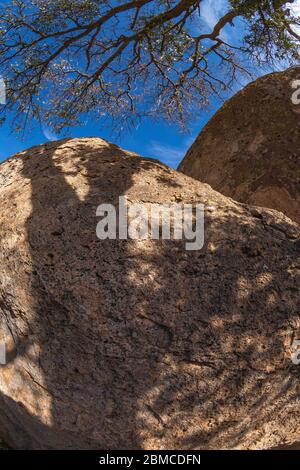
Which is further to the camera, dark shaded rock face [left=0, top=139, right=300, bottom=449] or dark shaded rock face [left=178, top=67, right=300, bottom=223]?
dark shaded rock face [left=178, top=67, right=300, bottom=223]

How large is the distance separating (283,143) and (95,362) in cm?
410

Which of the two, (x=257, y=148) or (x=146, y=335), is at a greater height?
(x=257, y=148)

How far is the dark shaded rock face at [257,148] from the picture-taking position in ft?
19.4

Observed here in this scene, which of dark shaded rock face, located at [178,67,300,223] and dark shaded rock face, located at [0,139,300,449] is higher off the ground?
dark shaded rock face, located at [178,67,300,223]

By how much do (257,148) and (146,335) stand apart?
384cm

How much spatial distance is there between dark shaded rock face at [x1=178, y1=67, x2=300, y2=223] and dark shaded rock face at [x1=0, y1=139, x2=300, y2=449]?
7.97 ft

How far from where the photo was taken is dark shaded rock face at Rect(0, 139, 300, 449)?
3.20 meters

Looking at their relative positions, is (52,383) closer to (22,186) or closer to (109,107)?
(22,186)

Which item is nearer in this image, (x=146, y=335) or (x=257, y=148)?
(x=146, y=335)

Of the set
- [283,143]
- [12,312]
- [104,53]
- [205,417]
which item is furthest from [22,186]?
[104,53]

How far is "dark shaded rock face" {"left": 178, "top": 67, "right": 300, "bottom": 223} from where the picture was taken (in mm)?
5926

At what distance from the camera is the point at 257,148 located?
6.27 meters

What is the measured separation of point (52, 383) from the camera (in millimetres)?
3287

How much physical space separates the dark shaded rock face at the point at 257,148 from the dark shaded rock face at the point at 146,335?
7.97 ft
